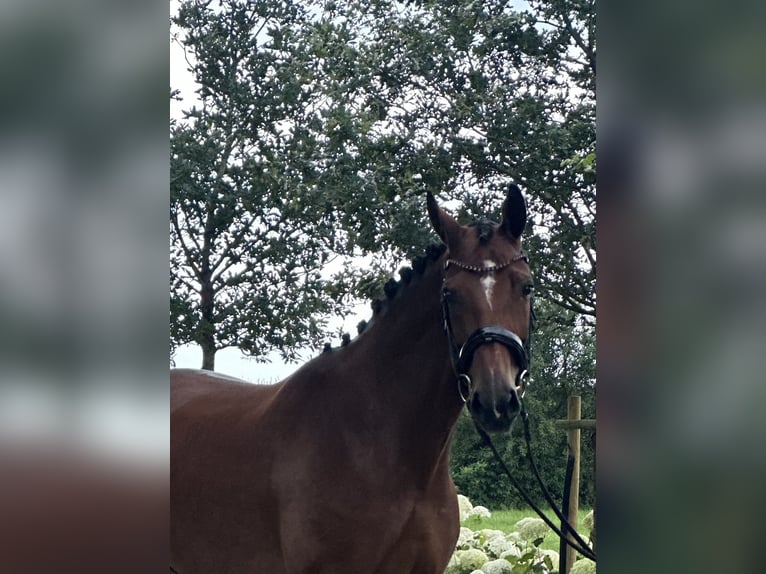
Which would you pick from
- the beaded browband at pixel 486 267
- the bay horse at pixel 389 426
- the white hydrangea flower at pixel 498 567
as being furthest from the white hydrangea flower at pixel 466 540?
the beaded browband at pixel 486 267

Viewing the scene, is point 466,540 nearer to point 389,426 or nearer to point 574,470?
point 574,470

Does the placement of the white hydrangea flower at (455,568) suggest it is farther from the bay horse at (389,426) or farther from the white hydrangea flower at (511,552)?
the bay horse at (389,426)

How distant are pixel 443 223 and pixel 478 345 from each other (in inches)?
20.9

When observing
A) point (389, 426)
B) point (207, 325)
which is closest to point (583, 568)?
point (389, 426)

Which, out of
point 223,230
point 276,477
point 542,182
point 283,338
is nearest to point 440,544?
point 276,477

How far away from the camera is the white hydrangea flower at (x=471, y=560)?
5730 mm

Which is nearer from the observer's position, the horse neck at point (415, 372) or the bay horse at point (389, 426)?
the bay horse at point (389, 426)

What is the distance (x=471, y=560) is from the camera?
5.75m

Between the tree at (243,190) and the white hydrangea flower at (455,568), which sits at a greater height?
the tree at (243,190)

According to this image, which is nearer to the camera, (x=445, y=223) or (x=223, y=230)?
(x=445, y=223)

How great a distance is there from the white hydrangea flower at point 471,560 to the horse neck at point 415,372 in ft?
10.1
